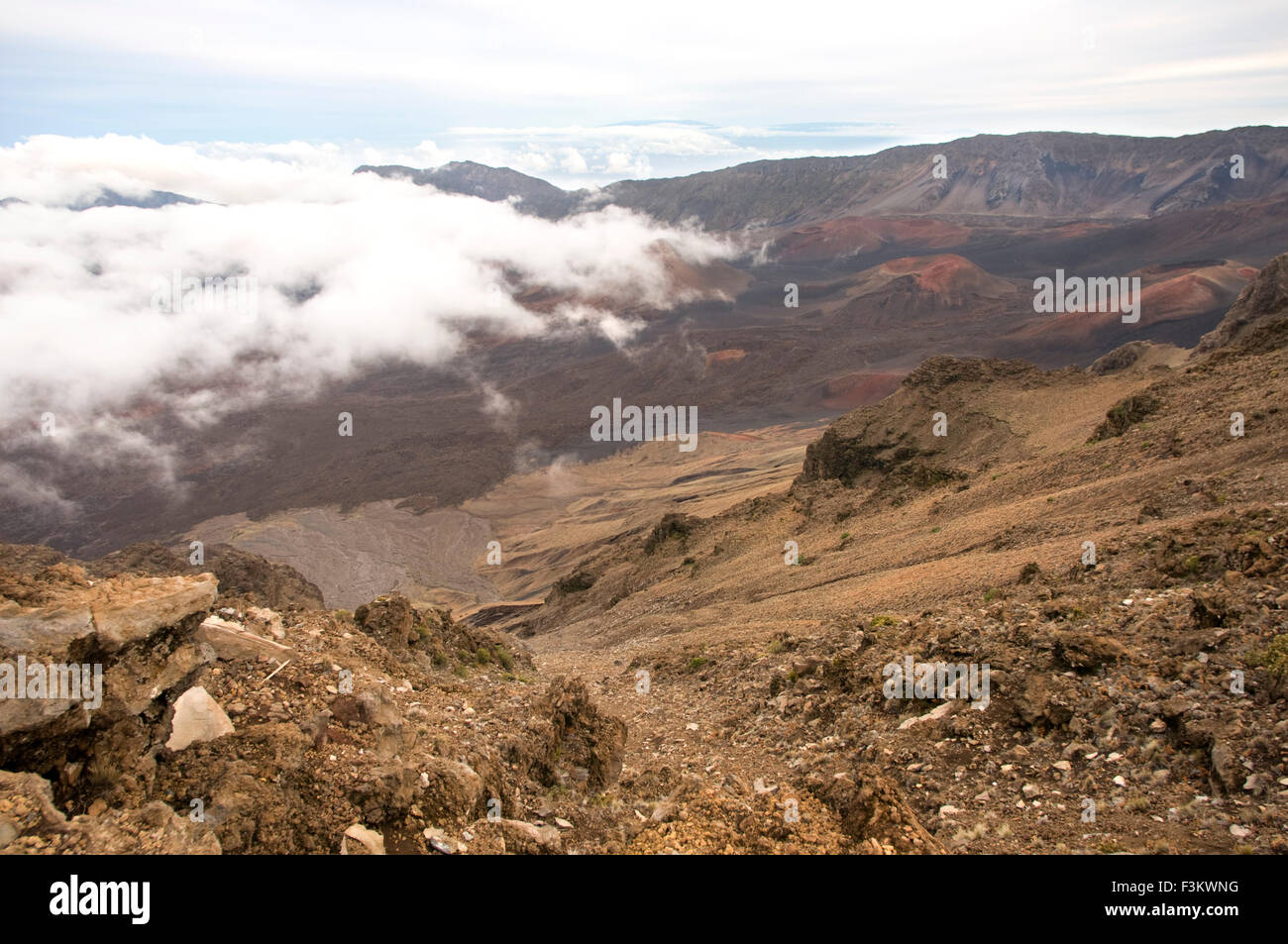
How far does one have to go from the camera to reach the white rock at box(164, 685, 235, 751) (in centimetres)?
461

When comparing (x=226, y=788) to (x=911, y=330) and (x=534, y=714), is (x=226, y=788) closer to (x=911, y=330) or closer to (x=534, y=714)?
(x=534, y=714)

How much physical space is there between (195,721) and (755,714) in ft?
16.9

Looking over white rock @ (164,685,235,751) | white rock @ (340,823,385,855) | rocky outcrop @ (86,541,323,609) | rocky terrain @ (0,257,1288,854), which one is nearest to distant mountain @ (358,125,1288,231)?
rocky outcrop @ (86,541,323,609)

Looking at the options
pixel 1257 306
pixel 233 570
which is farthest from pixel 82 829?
pixel 1257 306

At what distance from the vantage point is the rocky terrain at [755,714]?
13.4ft

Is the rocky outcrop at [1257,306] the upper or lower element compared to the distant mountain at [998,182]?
lower

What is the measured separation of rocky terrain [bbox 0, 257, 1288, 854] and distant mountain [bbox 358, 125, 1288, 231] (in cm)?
14399

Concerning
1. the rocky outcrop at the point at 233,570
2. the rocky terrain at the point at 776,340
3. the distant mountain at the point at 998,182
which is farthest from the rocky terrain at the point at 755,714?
the distant mountain at the point at 998,182

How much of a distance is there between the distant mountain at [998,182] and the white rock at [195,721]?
5966 inches

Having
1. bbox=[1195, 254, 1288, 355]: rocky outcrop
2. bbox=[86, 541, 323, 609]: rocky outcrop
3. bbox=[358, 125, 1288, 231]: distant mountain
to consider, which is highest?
bbox=[358, 125, 1288, 231]: distant mountain

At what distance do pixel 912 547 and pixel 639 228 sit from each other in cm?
15033

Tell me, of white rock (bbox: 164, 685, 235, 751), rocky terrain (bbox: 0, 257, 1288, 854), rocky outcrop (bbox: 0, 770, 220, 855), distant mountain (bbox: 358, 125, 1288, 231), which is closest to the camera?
rocky outcrop (bbox: 0, 770, 220, 855)

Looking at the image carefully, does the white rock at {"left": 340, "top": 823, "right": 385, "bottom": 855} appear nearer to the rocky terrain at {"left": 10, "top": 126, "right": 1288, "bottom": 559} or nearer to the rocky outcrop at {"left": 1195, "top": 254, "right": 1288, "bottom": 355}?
the rocky outcrop at {"left": 1195, "top": 254, "right": 1288, "bottom": 355}

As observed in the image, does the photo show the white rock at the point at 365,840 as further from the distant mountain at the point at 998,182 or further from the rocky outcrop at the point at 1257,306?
the distant mountain at the point at 998,182
